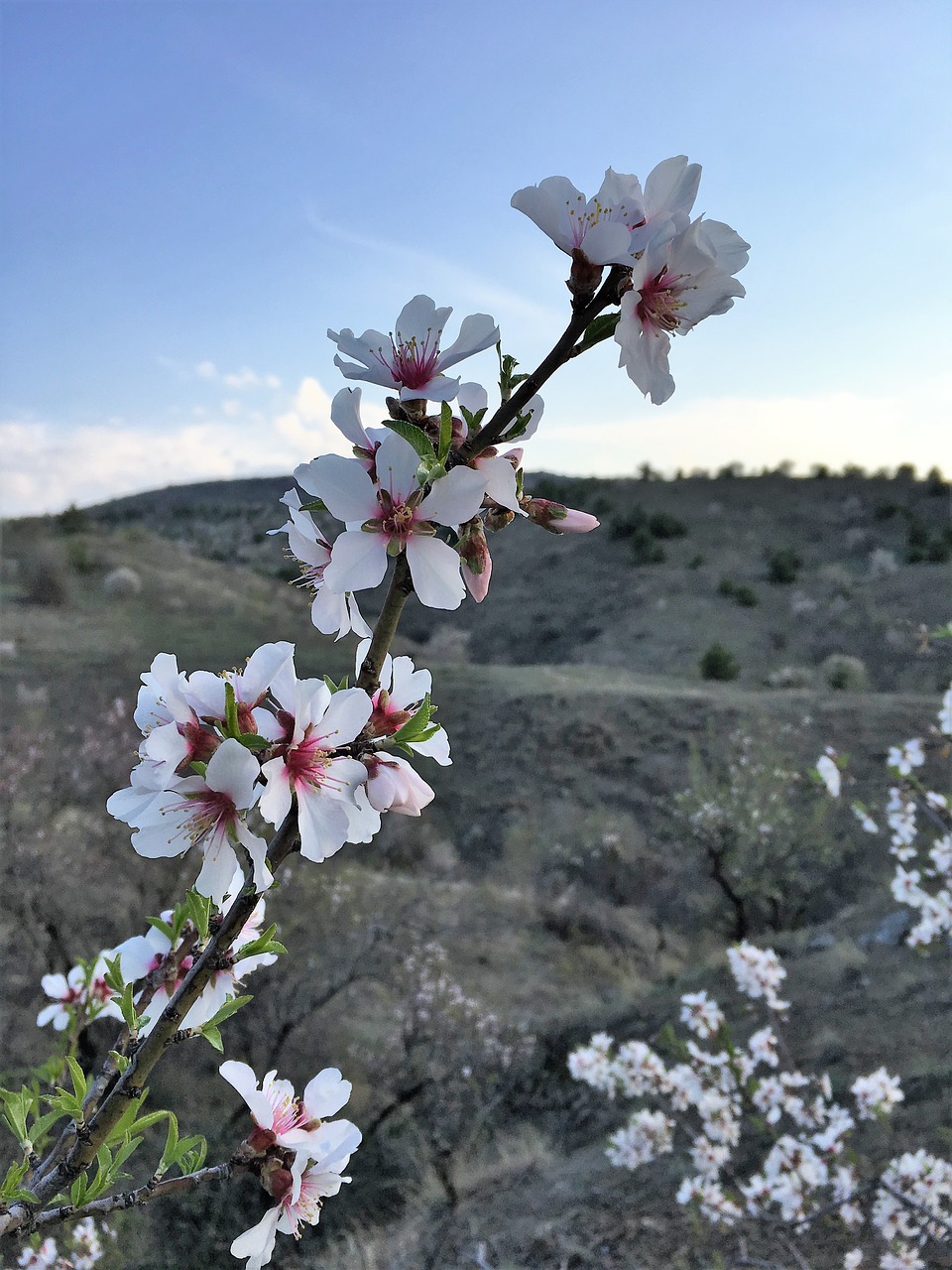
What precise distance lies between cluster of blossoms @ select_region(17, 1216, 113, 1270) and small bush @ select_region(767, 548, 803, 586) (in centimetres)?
1469

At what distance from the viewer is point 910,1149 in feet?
10.9

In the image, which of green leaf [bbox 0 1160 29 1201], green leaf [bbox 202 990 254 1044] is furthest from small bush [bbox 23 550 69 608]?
green leaf [bbox 202 990 254 1044]

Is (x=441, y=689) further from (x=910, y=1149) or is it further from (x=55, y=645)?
(x=910, y=1149)

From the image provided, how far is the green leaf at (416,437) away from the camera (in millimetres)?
742

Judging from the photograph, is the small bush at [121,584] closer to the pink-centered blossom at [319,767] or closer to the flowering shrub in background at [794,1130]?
the flowering shrub in background at [794,1130]

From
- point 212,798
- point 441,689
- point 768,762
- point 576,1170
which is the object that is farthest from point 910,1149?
point 441,689

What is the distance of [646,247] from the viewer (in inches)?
30.0

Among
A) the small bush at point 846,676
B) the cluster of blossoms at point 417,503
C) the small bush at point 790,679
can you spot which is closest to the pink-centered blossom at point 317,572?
the cluster of blossoms at point 417,503

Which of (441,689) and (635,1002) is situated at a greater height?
(441,689)

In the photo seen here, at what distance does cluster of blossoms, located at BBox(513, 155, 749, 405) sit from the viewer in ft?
2.51

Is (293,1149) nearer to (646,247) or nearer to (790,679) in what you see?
(646,247)

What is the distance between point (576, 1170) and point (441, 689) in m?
5.88

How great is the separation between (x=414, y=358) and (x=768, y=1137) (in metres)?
4.03

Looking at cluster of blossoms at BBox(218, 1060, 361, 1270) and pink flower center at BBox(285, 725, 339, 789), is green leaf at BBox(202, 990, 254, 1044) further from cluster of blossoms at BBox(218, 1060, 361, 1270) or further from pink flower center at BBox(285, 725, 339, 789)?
pink flower center at BBox(285, 725, 339, 789)
